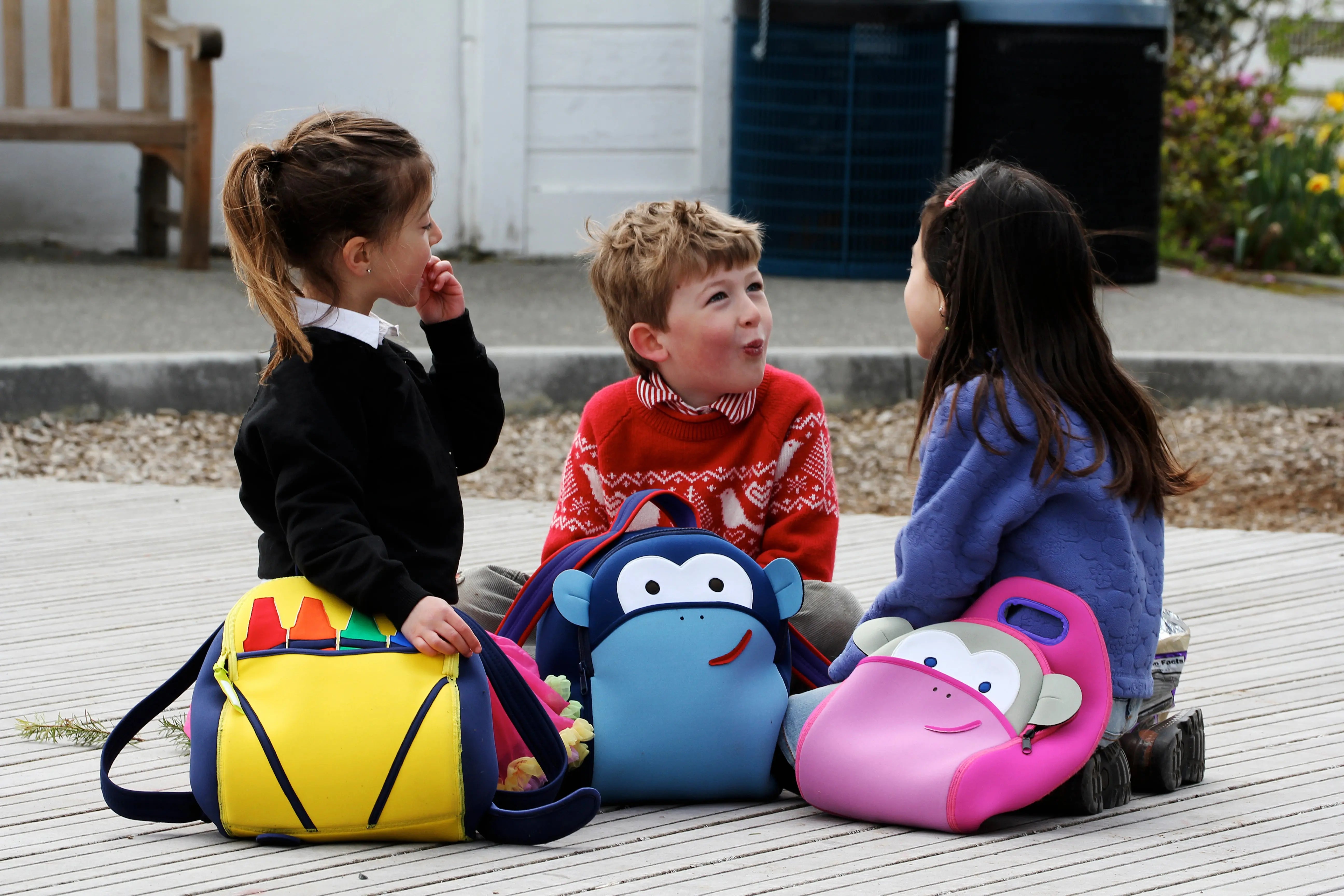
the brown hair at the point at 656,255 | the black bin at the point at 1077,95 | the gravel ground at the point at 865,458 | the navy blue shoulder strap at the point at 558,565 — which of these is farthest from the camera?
the black bin at the point at 1077,95

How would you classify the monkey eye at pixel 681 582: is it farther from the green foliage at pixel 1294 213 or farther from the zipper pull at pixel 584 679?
the green foliage at pixel 1294 213

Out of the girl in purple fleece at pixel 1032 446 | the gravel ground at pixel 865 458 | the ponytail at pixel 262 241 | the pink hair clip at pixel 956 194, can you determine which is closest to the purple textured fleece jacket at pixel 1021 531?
the girl in purple fleece at pixel 1032 446

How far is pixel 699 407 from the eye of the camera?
2656 mm

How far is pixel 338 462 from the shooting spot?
2074 millimetres

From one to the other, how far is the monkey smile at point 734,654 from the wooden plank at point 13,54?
5445 mm

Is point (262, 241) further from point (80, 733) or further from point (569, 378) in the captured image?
point (569, 378)

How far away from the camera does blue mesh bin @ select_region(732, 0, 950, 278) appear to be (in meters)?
6.86

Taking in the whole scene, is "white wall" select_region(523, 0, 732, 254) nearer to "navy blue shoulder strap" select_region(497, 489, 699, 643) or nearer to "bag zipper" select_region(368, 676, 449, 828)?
"navy blue shoulder strap" select_region(497, 489, 699, 643)

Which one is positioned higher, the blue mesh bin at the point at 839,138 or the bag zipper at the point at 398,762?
the blue mesh bin at the point at 839,138

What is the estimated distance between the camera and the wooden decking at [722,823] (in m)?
1.88

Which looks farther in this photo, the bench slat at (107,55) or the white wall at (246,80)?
the white wall at (246,80)

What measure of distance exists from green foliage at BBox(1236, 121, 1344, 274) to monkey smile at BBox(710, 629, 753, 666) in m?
6.58

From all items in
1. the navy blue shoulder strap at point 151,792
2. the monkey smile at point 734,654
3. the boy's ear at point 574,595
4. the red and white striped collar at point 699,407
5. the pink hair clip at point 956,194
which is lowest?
the navy blue shoulder strap at point 151,792

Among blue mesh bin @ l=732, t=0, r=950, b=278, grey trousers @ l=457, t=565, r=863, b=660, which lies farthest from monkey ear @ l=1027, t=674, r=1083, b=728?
blue mesh bin @ l=732, t=0, r=950, b=278
